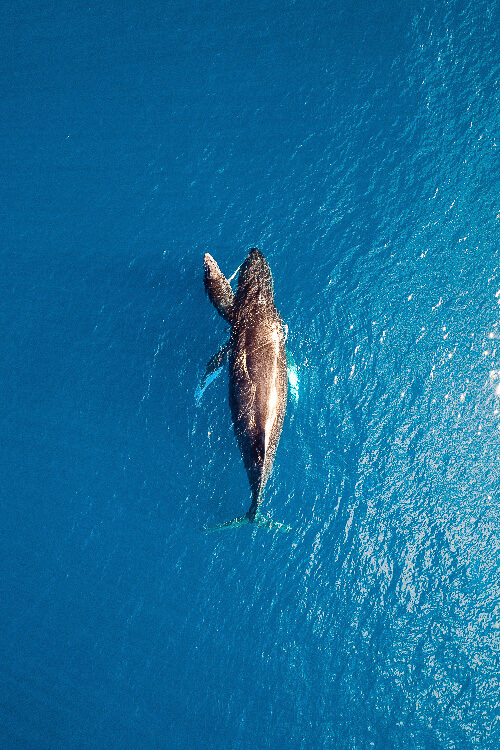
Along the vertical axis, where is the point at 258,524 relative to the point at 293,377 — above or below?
below

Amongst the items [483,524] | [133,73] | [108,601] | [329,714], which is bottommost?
[329,714]

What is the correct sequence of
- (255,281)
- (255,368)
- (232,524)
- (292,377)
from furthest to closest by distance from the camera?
(255,281), (292,377), (232,524), (255,368)

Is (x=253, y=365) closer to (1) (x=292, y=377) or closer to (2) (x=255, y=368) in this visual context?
(2) (x=255, y=368)

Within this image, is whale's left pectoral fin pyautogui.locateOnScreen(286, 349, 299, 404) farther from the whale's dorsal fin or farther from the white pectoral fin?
the whale's dorsal fin

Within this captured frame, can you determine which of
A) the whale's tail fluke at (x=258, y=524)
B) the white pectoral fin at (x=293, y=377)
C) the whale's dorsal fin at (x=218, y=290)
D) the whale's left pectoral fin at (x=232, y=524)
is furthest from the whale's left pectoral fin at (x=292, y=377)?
the whale's left pectoral fin at (x=232, y=524)

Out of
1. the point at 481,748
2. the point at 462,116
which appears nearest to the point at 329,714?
the point at 481,748

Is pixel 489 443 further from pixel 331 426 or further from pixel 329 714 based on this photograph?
pixel 329 714

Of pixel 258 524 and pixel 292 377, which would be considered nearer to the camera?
pixel 258 524

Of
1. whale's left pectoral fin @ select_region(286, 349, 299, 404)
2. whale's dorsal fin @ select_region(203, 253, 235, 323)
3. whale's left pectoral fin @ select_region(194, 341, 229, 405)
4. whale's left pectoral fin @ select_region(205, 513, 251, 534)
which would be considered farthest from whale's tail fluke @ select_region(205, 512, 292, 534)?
whale's dorsal fin @ select_region(203, 253, 235, 323)

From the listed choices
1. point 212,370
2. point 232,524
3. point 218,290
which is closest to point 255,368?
point 212,370
